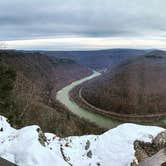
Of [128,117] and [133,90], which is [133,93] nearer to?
[133,90]

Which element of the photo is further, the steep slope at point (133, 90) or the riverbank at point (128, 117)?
the steep slope at point (133, 90)

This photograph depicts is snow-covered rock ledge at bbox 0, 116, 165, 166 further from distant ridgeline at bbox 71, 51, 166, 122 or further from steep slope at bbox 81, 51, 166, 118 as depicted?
steep slope at bbox 81, 51, 166, 118

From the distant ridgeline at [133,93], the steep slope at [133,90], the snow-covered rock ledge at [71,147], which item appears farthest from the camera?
the steep slope at [133,90]

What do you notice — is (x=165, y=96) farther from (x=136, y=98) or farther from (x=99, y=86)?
(x=99, y=86)

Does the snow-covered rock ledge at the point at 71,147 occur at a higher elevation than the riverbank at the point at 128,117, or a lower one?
higher

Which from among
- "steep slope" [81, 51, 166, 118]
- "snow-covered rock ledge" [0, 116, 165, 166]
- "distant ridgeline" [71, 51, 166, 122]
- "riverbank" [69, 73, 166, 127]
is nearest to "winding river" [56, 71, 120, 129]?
"riverbank" [69, 73, 166, 127]

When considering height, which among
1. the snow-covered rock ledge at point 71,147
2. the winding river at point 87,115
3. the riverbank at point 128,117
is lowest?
the riverbank at point 128,117

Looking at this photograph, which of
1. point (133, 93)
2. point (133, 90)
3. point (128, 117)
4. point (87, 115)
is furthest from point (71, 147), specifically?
point (133, 90)

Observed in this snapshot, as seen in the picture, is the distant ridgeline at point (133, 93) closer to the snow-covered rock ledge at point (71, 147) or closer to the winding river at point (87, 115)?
the winding river at point (87, 115)

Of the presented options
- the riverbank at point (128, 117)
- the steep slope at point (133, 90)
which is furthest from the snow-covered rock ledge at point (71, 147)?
the steep slope at point (133, 90)
